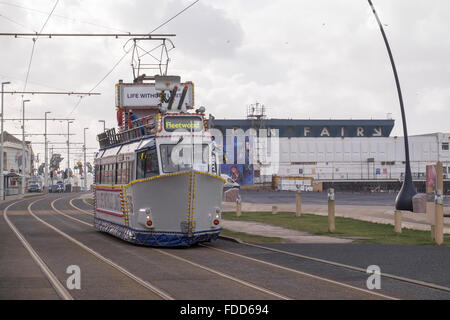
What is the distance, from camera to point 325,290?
11.6 metres

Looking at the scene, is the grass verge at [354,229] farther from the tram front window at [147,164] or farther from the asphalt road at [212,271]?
the tram front window at [147,164]

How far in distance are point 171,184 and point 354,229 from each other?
10.5 metres

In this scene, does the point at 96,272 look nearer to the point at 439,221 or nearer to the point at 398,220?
the point at 439,221

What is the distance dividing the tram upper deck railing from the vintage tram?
54 mm

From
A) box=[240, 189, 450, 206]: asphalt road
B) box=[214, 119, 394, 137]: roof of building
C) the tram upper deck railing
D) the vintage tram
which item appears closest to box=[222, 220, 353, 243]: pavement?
the vintage tram

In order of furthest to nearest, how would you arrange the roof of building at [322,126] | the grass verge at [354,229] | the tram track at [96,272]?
1. the roof of building at [322,126]
2. the grass verge at [354,229]
3. the tram track at [96,272]

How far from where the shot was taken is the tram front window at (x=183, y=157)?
746 inches

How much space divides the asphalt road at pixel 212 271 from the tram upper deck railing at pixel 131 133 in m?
3.35

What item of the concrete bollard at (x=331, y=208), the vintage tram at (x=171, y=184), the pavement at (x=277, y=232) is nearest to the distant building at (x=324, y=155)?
the pavement at (x=277, y=232)

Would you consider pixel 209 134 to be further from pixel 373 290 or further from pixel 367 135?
pixel 367 135

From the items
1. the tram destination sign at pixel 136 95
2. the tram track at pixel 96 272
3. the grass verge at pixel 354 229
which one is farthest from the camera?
the tram destination sign at pixel 136 95

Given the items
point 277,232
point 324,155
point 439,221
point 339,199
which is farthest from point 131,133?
point 324,155
